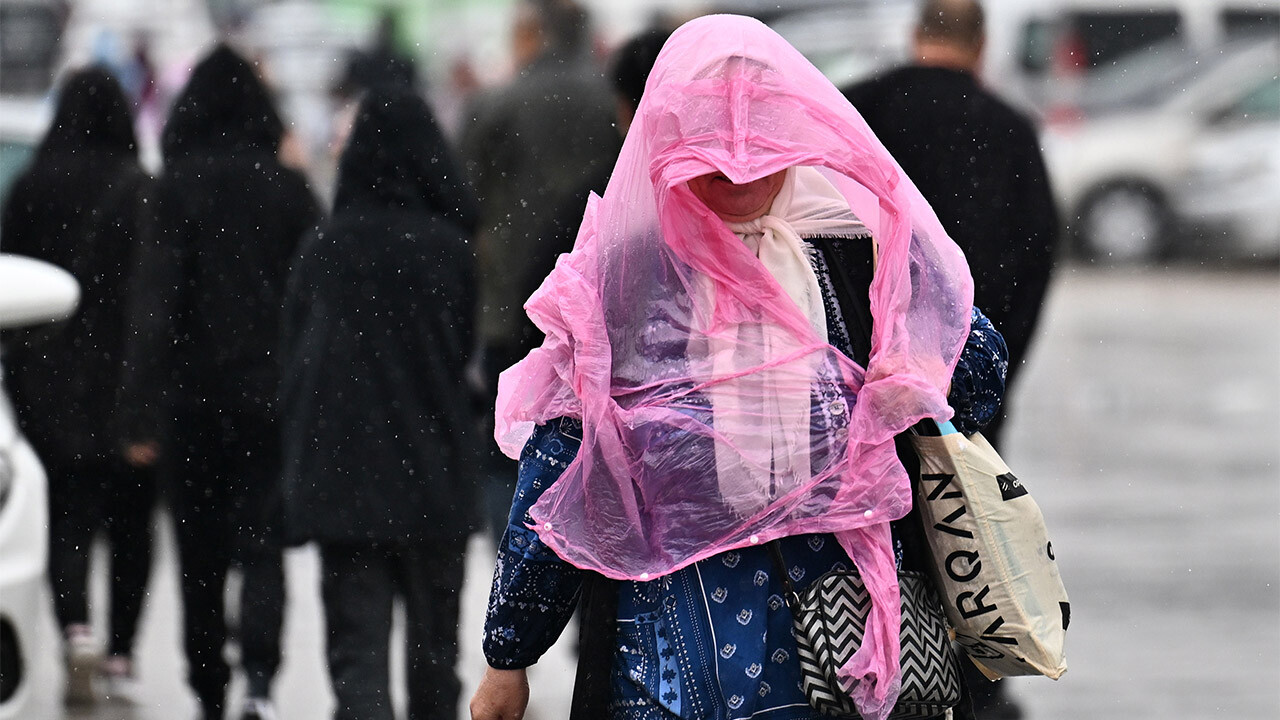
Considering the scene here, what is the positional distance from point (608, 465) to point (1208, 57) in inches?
711

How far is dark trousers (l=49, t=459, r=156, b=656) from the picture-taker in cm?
588

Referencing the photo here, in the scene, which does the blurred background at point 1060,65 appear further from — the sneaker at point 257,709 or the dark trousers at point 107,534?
the sneaker at point 257,709

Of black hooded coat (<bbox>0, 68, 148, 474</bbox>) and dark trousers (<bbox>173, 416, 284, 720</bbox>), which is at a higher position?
black hooded coat (<bbox>0, 68, 148, 474</bbox>)

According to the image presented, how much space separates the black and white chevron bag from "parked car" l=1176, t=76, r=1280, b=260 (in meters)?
15.7

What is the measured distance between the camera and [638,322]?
8.91 feet

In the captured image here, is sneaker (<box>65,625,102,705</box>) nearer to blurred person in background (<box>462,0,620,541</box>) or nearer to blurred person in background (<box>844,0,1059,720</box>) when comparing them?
blurred person in background (<box>462,0,620,541</box>)

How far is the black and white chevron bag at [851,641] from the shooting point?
2598mm

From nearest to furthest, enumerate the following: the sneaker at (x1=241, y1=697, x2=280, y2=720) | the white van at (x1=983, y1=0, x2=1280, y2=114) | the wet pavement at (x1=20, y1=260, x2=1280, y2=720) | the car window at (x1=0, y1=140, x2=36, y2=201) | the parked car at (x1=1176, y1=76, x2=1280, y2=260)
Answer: the sneaker at (x1=241, y1=697, x2=280, y2=720)
the wet pavement at (x1=20, y1=260, x2=1280, y2=720)
the car window at (x1=0, y1=140, x2=36, y2=201)
the parked car at (x1=1176, y1=76, x2=1280, y2=260)
the white van at (x1=983, y1=0, x2=1280, y2=114)

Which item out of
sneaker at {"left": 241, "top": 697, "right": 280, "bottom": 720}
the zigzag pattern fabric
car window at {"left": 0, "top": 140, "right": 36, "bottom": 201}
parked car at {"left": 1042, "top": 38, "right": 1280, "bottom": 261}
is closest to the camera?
the zigzag pattern fabric

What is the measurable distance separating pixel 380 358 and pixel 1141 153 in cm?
1531

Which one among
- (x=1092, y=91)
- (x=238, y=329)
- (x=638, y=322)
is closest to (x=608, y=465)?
(x=638, y=322)

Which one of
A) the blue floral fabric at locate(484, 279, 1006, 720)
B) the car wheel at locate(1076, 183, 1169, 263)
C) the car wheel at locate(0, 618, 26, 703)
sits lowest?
the car wheel at locate(0, 618, 26, 703)

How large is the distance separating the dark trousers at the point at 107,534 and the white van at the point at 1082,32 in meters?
14.6

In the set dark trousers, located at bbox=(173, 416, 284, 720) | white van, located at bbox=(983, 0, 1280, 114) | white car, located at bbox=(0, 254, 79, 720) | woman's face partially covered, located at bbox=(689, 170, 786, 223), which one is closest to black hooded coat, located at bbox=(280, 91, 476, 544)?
dark trousers, located at bbox=(173, 416, 284, 720)
